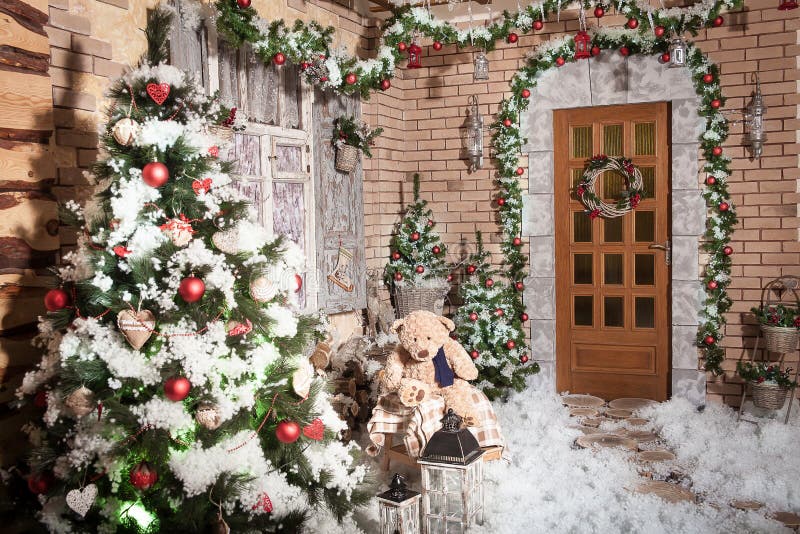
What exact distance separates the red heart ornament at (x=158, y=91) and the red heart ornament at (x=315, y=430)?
1.41 m

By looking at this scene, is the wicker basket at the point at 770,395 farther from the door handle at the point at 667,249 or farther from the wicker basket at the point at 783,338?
the door handle at the point at 667,249

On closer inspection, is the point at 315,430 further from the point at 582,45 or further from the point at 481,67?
the point at 582,45

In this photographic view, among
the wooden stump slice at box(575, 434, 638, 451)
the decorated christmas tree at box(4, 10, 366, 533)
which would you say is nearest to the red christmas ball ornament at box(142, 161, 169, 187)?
the decorated christmas tree at box(4, 10, 366, 533)

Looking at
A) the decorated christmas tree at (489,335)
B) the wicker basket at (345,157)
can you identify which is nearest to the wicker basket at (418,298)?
the decorated christmas tree at (489,335)

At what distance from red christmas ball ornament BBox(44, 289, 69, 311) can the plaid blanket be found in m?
1.66

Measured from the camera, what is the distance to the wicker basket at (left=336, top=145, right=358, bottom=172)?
516 centimetres

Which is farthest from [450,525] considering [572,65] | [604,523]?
[572,65]

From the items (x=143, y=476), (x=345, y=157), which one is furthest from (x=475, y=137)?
(x=143, y=476)

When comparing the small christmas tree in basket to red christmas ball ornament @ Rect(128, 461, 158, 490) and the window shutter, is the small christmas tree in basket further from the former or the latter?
red christmas ball ornament @ Rect(128, 461, 158, 490)

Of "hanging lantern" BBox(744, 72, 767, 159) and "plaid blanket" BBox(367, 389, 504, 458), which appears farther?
"hanging lantern" BBox(744, 72, 767, 159)

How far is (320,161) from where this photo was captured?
5078mm

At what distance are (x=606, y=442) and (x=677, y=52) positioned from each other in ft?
8.62

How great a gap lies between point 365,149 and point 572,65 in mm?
1779

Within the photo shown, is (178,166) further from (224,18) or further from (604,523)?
(604,523)
